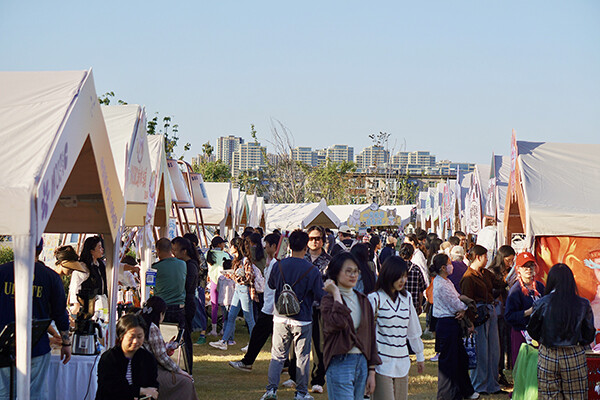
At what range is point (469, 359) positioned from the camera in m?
7.78

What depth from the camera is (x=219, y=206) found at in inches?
941

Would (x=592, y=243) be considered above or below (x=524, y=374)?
above

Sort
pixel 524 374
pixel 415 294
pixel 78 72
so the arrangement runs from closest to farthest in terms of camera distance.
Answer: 1. pixel 78 72
2. pixel 524 374
3. pixel 415 294

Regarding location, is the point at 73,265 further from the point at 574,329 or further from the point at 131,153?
the point at 574,329

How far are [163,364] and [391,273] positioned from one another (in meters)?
2.03

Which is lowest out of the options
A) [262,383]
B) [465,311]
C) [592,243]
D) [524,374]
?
[262,383]

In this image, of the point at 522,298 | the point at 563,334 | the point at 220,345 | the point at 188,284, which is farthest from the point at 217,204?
the point at 563,334

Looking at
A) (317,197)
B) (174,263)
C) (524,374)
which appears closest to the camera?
(524,374)

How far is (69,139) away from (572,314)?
415 cm

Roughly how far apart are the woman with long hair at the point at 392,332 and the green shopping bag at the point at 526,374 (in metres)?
1.60

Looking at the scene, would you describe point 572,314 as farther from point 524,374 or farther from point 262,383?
point 262,383

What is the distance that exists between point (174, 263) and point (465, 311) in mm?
3144

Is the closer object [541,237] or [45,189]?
[45,189]

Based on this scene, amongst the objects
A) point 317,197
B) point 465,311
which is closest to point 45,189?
point 465,311
